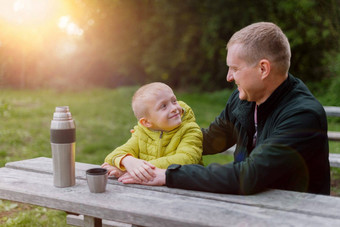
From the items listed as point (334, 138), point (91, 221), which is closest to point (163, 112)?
point (91, 221)

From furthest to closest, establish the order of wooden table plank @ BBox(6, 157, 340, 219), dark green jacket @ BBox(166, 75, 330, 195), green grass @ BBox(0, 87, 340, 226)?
green grass @ BBox(0, 87, 340, 226)
dark green jacket @ BBox(166, 75, 330, 195)
wooden table plank @ BBox(6, 157, 340, 219)

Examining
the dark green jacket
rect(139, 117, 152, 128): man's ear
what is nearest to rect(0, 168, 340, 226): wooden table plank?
the dark green jacket

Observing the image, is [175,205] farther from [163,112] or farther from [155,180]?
[163,112]

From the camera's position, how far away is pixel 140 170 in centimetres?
216

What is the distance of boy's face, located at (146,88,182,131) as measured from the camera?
2.39 m

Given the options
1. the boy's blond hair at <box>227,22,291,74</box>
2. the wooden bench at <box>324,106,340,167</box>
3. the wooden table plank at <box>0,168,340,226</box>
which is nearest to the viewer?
the wooden table plank at <box>0,168,340,226</box>

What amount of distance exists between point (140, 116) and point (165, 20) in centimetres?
1644

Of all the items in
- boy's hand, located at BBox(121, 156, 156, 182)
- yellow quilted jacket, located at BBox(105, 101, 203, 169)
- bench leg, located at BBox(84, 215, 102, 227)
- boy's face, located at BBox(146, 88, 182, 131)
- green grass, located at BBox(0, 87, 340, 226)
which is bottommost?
green grass, located at BBox(0, 87, 340, 226)

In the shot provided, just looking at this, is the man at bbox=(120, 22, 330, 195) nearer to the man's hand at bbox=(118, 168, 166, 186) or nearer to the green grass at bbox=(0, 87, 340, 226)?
the man's hand at bbox=(118, 168, 166, 186)

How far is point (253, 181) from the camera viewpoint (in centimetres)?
196

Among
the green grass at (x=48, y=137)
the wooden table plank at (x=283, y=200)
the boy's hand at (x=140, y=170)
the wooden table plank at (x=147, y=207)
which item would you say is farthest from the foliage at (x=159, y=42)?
the wooden table plank at (x=147, y=207)

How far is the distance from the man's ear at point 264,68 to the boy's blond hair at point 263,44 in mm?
23

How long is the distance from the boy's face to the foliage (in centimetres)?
812

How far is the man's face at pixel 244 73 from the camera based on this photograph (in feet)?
7.52
